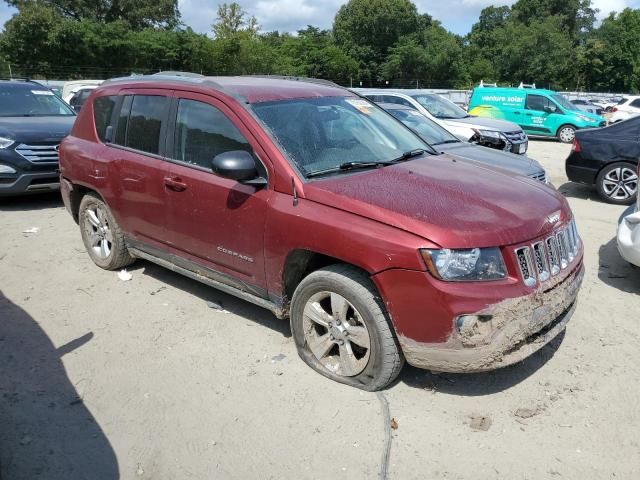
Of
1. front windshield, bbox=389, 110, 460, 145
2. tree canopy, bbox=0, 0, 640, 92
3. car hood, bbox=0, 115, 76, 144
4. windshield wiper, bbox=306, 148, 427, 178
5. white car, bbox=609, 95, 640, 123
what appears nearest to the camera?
windshield wiper, bbox=306, 148, 427, 178

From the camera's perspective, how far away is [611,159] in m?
8.55

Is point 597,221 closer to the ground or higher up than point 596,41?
closer to the ground

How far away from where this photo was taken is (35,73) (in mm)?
35188

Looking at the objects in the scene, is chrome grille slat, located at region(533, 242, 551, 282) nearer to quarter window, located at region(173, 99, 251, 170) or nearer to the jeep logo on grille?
the jeep logo on grille

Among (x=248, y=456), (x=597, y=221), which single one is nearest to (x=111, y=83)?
(x=248, y=456)

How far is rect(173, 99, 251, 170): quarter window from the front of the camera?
3.82 metres

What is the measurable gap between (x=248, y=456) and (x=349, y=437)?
0.56 meters

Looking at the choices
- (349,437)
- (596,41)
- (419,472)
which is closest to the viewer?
(419,472)

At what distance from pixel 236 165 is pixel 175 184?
878mm

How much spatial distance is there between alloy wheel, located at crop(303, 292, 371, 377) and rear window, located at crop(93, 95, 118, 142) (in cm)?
278

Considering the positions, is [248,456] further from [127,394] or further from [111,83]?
[111,83]

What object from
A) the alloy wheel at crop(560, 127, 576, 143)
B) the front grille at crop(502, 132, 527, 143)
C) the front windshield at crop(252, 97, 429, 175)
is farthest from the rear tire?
the alloy wheel at crop(560, 127, 576, 143)

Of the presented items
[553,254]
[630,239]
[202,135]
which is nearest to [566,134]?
[630,239]

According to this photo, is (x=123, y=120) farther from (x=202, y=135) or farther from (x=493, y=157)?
(x=493, y=157)
